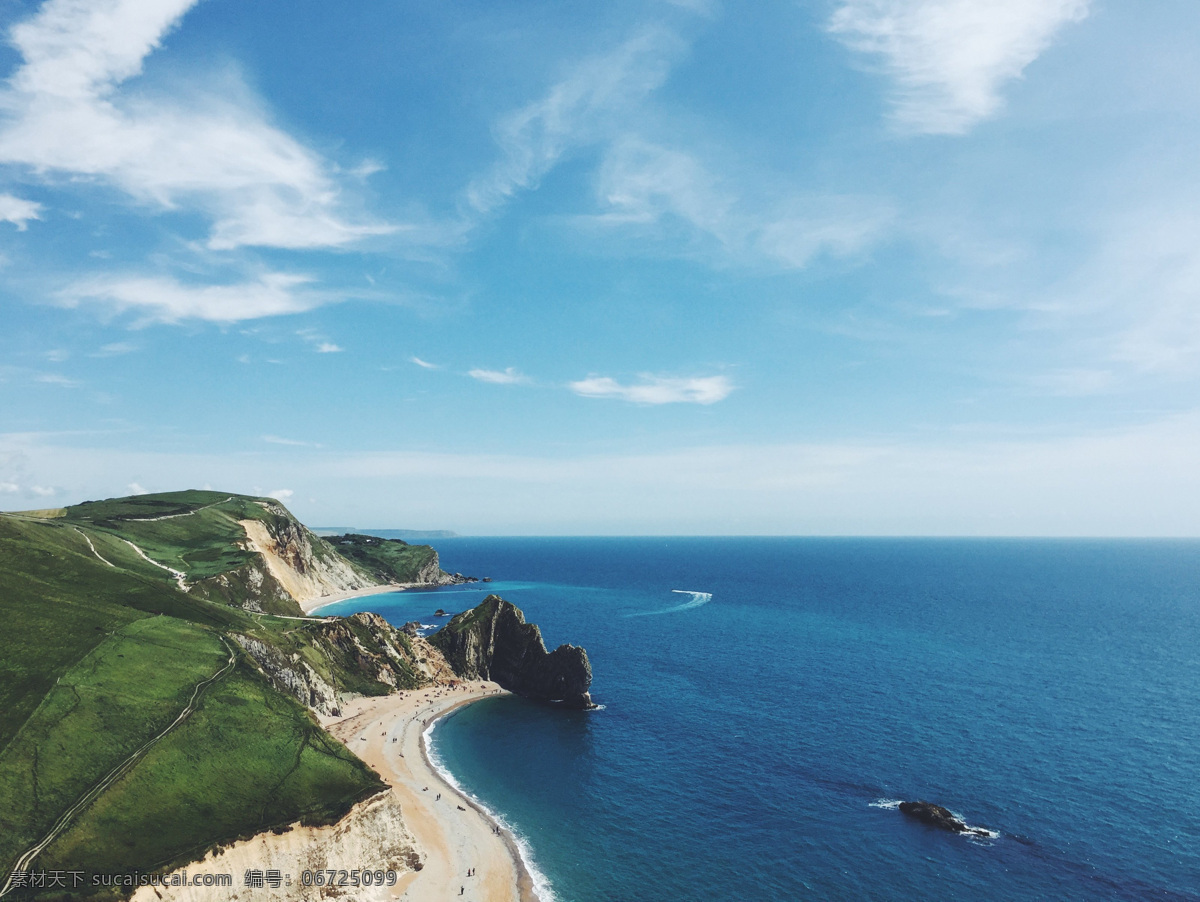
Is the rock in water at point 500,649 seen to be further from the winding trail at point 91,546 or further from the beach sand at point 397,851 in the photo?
the winding trail at point 91,546

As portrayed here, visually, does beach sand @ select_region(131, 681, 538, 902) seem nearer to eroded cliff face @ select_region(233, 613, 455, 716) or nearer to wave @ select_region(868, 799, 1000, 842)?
eroded cliff face @ select_region(233, 613, 455, 716)

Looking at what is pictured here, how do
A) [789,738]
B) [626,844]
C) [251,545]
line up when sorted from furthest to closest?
[251,545], [789,738], [626,844]

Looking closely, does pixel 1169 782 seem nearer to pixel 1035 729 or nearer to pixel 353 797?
pixel 1035 729

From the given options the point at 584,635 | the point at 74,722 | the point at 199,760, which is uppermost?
the point at 74,722

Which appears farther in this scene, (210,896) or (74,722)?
(74,722)

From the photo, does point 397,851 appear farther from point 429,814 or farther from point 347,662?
point 347,662

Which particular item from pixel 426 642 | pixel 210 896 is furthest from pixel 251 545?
pixel 210 896
